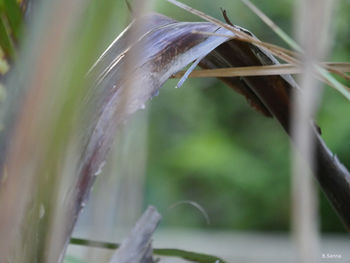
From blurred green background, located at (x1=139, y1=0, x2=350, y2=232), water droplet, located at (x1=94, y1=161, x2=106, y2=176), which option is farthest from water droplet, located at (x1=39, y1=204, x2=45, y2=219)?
blurred green background, located at (x1=139, y1=0, x2=350, y2=232)

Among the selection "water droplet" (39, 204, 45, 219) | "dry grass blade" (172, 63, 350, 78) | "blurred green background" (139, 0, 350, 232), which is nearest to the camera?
"water droplet" (39, 204, 45, 219)

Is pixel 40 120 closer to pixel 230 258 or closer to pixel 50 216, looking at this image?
pixel 50 216

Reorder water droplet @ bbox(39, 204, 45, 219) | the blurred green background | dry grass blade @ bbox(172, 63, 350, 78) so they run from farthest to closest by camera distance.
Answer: the blurred green background, dry grass blade @ bbox(172, 63, 350, 78), water droplet @ bbox(39, 204, 45, 219)

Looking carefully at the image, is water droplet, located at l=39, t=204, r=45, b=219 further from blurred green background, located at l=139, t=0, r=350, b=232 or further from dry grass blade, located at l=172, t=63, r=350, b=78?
blurred green background, located at l=139, t=0, r=350, b=232

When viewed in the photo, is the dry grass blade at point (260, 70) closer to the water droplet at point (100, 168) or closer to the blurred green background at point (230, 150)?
the water droplet at point (100, 168)

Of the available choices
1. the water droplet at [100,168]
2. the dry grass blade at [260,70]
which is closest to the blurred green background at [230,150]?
the dry grass blade at [260,70]

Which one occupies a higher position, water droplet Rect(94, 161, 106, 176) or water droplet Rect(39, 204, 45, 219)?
water droplet Rect(94, 161, 106, 176)

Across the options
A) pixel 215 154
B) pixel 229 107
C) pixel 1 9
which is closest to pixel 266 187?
pixel 215 154

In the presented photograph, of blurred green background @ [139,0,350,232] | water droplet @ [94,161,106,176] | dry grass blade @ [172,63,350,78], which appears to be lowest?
water droplet @ [94,161,106,176]
